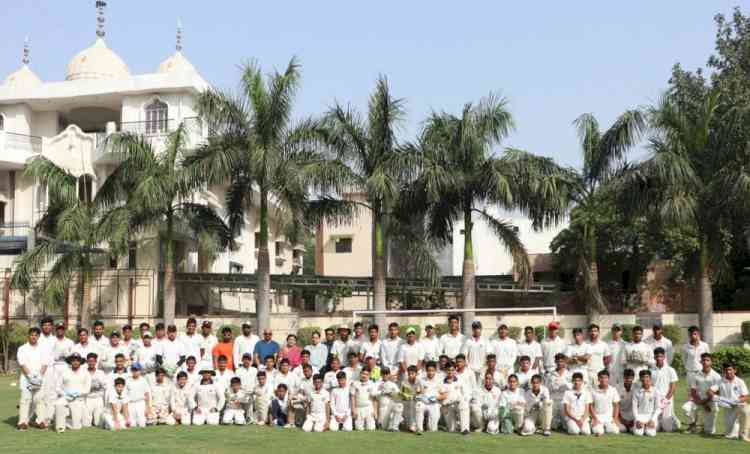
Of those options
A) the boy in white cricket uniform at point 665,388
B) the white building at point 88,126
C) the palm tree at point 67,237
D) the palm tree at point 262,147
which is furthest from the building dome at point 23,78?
the boy in white cricket uniform at point 665,388

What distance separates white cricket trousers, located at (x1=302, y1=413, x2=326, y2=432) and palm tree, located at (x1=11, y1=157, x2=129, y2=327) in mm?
12510

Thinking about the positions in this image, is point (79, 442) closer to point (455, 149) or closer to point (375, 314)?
point (375, 314)

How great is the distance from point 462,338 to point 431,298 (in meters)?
14.9

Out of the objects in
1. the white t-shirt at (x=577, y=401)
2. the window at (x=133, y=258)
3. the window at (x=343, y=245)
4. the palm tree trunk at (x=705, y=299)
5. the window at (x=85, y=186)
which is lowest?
the white t-shirt at (x=577, y=401)

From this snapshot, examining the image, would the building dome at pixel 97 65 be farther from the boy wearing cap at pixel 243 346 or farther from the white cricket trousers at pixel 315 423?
the white cricket trousers at pixel 315 423

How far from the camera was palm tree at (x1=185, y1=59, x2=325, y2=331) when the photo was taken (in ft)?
77.3

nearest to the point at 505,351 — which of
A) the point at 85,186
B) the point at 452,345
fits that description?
the point at 452,345

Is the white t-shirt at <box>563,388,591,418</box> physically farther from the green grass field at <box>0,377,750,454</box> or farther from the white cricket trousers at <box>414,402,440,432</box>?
the white cricket trousers at <box>414,402,440,432</box>

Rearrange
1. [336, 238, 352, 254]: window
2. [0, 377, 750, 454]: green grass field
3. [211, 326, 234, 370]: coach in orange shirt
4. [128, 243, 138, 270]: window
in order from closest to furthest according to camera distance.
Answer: [0, 377, 750, 454]: green grass field < [211, 326, 234, 370]: coach in orange shirt < [128, 243, 138, 270]: window < [336, 238, 352, 254]: window

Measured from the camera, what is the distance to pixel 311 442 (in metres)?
12.8

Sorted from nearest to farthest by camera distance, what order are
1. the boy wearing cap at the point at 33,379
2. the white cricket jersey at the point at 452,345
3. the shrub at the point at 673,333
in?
the boy wearing cap at the point at 33,379 → the white cricket jersey at the point at 452,345 → the shrub at the point at 673,333

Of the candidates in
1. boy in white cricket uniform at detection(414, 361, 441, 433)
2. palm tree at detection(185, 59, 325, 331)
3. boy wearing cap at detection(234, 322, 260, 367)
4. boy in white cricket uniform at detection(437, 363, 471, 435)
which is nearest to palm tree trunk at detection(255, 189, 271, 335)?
palm tree at detection(185, 59, 325, 331)

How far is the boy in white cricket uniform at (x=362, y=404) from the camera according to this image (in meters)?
14.6

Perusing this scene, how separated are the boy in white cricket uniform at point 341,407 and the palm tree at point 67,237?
41.1ft
